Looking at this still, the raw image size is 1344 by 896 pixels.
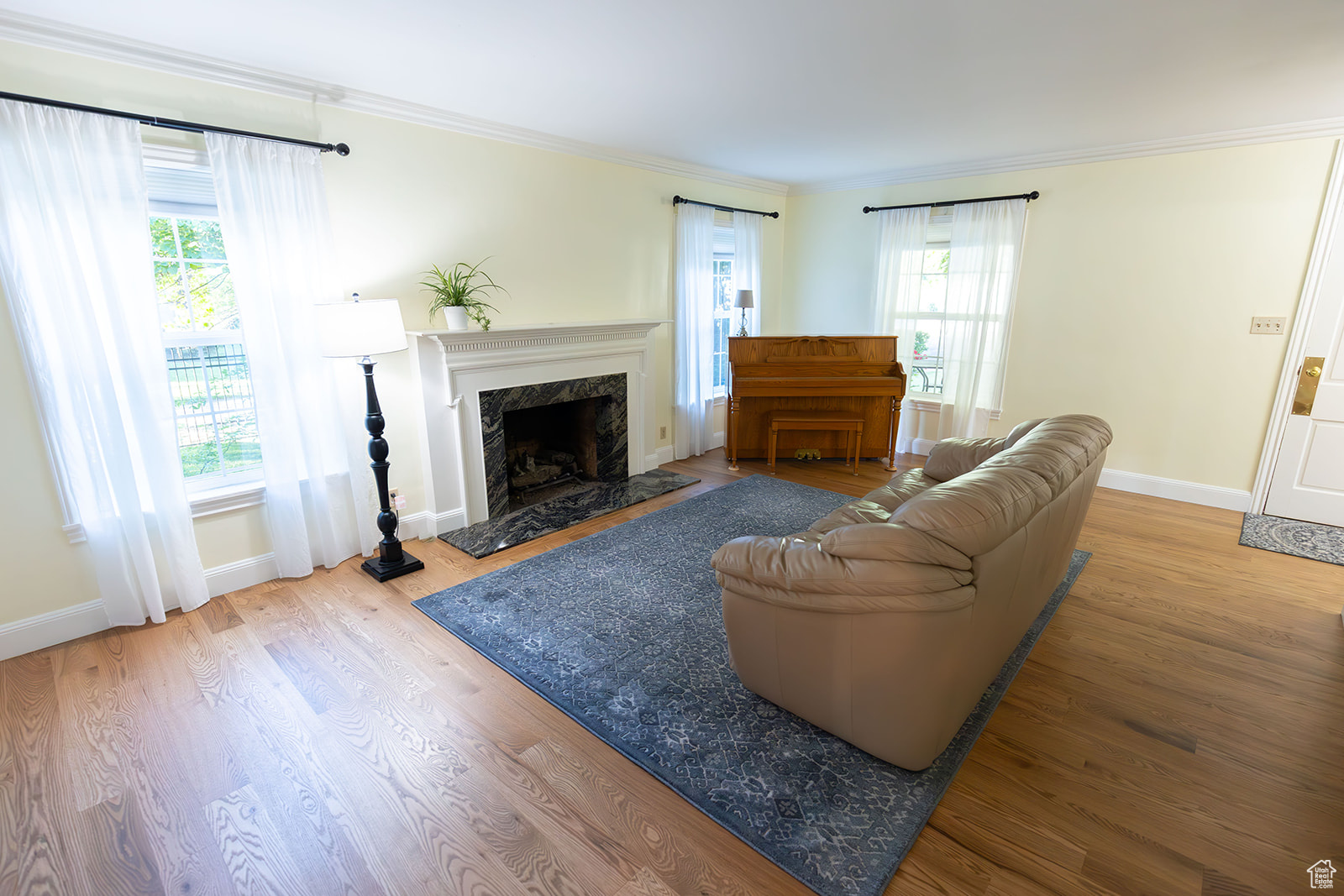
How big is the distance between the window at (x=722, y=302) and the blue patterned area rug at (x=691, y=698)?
7.79 feet

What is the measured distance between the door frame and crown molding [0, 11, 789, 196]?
169 inches

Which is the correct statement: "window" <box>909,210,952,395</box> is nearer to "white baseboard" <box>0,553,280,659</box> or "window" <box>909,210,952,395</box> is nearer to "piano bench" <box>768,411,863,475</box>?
"piano bench" <box>768,411,863,475</box>

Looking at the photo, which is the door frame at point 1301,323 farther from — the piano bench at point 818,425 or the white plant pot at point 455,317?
→ the white plant pot at point 455,317

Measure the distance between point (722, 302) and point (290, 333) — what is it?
12.0 feet

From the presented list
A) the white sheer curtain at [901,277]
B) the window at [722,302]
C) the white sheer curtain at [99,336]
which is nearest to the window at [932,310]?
the white sheer curtain at [901,277]

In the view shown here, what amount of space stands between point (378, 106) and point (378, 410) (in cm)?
159

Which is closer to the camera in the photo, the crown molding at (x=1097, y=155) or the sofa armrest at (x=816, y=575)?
the sofa armrest at (x=816, y=575)

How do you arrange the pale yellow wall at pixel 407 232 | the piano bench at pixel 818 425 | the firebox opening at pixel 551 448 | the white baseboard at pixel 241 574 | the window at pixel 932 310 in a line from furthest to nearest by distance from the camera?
1. the window at pixel 932 310
2. the piano bench at pixel 818 425
3. the firebox opening at pixel 551 448
4. the white baseboard at pixel 241 574
5. the pale yellow wall at pixel 407 232

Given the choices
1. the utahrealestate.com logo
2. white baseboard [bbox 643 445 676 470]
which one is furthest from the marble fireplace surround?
the utahrealestate.com logo

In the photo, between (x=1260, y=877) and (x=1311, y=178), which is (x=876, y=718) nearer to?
(x=1260, y=877)

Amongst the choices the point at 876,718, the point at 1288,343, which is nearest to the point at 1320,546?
the point at 1288,343

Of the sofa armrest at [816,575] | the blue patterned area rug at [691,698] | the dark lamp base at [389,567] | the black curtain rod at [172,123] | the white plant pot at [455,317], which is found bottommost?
the blue patterned area rug at [691,698]

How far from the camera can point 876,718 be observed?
1.76 metres

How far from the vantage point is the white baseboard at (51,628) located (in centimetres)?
241
